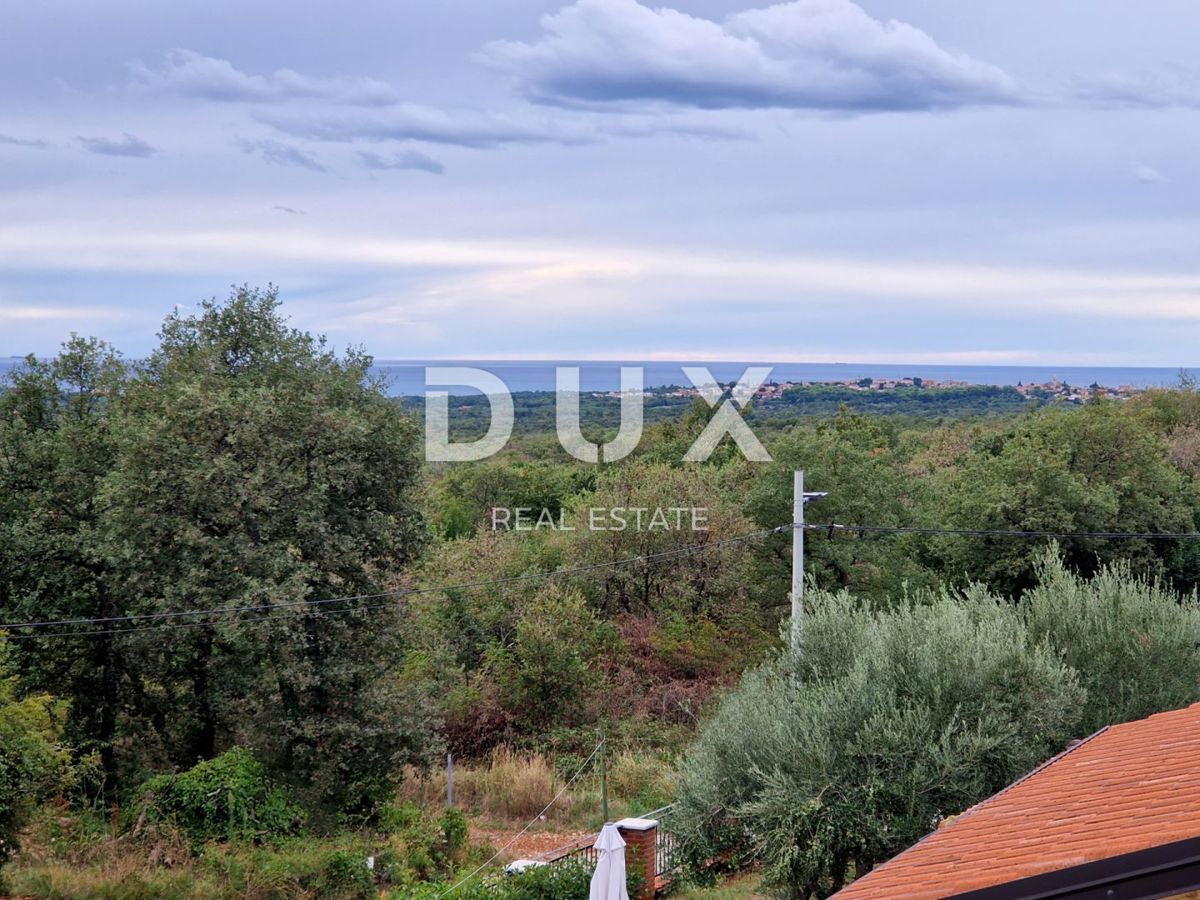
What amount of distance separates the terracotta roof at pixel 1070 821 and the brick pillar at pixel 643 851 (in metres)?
5.52

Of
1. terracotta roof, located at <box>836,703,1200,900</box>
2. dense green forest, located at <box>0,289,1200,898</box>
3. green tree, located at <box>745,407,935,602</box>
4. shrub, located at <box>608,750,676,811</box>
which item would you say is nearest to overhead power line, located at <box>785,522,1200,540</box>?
green tree, located at <box>745,407,935,602</box>

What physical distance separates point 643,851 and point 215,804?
605 cm

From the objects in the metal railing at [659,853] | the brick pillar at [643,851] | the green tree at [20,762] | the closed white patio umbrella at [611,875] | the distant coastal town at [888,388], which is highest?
the distant coastal town at [888,388]

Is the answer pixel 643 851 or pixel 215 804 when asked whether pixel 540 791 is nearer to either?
pixel 215 804

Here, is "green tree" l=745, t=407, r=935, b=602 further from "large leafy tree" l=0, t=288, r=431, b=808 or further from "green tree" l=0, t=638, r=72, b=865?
"green tree" l=0, t=638, r=72, b=865

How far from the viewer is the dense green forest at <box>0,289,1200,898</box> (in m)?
11.6

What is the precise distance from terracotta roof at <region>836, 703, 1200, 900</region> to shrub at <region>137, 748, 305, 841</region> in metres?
10.6

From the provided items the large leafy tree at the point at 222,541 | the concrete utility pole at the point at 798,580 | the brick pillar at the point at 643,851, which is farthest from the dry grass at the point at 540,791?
the concrete utility pole at the point at 798,580

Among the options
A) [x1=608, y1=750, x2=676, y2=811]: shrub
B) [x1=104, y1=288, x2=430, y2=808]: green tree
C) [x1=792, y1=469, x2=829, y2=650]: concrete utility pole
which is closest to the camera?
[x1=792, y1=469, x2=829, y2=650]: concrete utility pole

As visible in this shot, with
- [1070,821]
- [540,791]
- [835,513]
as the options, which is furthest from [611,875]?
[835,513]

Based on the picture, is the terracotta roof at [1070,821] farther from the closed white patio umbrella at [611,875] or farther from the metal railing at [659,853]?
the metal railing at [659,853]

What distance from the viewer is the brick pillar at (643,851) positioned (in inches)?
485

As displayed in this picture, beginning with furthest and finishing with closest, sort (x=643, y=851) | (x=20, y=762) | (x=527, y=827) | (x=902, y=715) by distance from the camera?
(x=527, y=827)
(x=643, y=851)
(x=20, y=762)
(x=902, y=715)

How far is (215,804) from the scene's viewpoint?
46.4ft
